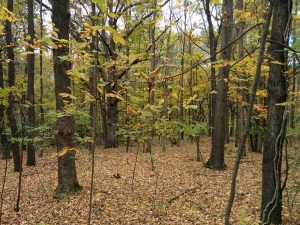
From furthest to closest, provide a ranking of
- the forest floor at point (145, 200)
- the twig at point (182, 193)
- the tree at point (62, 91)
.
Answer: the twig at point (182, 193) → the tree at point (62, 91) → the forest floor at point (145, 200)

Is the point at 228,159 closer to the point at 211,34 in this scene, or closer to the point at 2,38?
the point at 211,34

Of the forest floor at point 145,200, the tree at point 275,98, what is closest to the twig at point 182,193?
the forest floor at point 145,200

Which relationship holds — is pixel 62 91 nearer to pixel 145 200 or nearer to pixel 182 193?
pixel 145 200

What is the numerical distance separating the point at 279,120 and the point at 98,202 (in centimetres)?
413

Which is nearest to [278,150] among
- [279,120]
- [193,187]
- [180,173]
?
[279,120]

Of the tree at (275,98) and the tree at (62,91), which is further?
the tree at (62,91)

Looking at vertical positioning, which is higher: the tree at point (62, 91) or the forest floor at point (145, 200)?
the tree at point (62, 91)

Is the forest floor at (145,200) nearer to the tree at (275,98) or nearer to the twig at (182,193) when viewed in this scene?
the twig at (182,193)

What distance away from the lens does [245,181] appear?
262 inches

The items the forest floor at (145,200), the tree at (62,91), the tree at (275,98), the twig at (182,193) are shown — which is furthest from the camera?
the twig at (182,193)

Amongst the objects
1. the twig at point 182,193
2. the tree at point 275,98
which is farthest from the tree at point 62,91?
the tree at point 275,98

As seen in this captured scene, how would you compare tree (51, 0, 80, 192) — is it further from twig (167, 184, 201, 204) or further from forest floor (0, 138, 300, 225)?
twig (167, 184, 201, 204)

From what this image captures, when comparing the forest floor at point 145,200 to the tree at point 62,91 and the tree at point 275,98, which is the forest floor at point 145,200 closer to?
the tree at point 275,98

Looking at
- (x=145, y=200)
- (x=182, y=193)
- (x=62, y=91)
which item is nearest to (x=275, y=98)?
(x=182, y=193)
